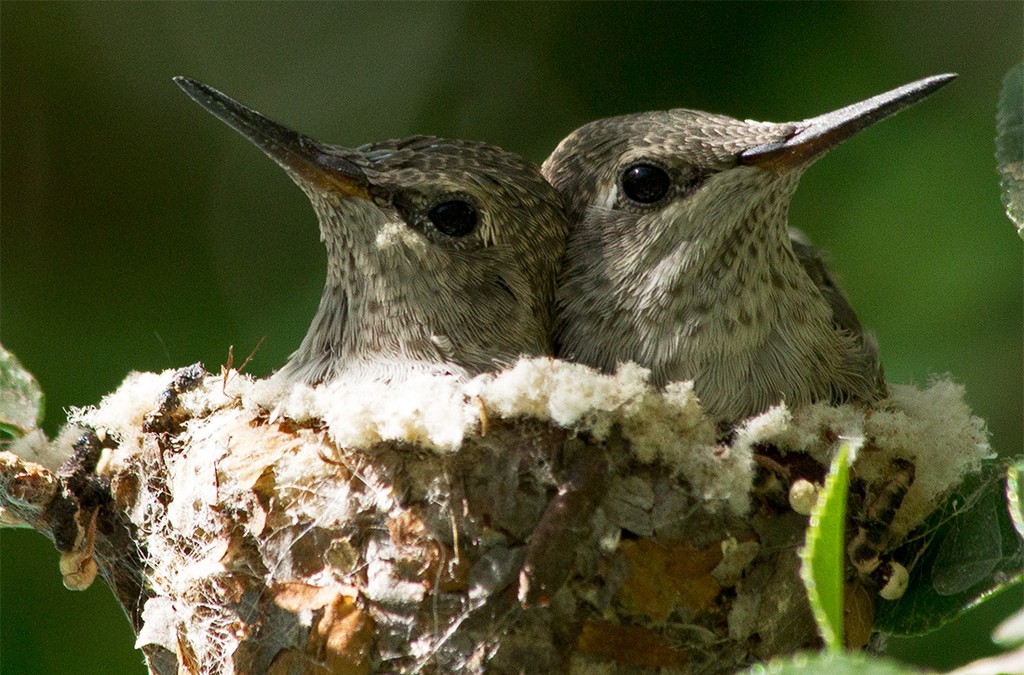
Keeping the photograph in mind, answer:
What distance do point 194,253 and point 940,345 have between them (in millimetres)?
2679

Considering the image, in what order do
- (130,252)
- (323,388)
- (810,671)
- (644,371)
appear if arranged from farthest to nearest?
(130,252)
(323,388)
(644,371)
(810,671)

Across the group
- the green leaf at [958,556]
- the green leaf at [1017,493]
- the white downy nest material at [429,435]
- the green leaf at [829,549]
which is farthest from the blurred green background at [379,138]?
the green leaf at [829,549]

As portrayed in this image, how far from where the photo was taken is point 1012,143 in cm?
183

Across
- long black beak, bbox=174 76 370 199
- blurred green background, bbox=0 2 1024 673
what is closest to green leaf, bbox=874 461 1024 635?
long black beak, bbox=174 76 370 199

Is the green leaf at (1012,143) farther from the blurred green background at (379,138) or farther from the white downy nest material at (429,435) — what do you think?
the blurred green background at (379,138)

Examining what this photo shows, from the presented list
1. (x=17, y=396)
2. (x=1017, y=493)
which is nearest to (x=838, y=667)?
(x=1017, y=493)

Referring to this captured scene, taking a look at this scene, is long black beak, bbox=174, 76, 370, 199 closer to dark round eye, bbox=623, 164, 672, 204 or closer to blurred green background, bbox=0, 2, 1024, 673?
dark round eye, bbox=623, 164, 672, 204

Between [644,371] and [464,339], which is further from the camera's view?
[464,339]

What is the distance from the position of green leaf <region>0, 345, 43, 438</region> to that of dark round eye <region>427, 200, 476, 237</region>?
2.80 feet

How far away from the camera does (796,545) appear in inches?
86.2

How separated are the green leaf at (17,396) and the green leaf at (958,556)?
5.30 ft

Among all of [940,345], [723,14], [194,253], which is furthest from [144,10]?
[940,345]

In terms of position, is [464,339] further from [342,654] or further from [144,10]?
[144,10]

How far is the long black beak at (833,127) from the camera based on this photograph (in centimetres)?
221
